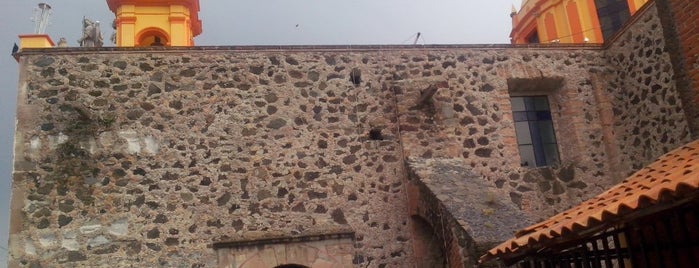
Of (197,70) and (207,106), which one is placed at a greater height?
(197,70)

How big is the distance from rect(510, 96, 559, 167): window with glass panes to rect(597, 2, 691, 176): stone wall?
0.82 m

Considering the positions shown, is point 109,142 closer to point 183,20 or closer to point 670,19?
point 670,19

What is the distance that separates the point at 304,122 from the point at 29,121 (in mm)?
3370

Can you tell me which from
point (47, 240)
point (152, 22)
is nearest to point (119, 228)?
point (47, 240)

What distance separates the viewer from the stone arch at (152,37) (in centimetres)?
1697

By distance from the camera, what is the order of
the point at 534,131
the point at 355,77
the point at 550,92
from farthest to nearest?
the point at 550,92 < the point at 534,131 < the point at 355,77

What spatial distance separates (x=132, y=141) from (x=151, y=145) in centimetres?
24

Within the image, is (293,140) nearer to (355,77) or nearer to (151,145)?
(355,77)

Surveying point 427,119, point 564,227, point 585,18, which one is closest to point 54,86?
point 427,119

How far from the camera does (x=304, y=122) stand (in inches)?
325

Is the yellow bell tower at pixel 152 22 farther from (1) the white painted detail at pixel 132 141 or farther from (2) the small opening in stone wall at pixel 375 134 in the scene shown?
(2) the small opening in stone wall at pixel 375 134

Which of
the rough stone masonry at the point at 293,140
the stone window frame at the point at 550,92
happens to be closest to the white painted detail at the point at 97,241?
the rough stone masonry at the point at 293,140

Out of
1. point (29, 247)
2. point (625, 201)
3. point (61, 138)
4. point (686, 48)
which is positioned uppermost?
point (61, 138)

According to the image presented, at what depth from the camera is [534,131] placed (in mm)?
9094
